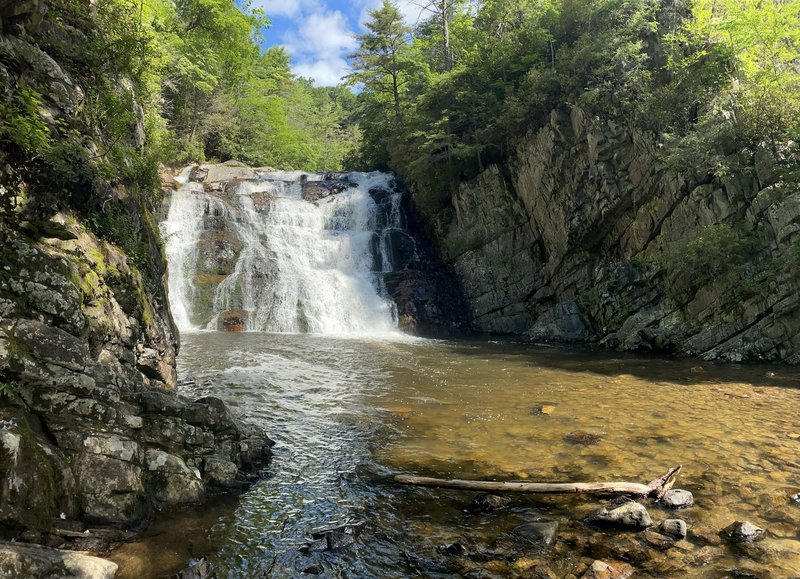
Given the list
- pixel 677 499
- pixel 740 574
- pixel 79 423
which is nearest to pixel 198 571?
pixel 79 423

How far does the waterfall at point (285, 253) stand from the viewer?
21641mm

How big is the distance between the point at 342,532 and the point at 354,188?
2684cm

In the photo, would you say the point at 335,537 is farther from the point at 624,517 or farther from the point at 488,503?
the point at 624,517

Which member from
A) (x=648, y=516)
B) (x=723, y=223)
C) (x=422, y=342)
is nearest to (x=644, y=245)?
(x=723, y=223)

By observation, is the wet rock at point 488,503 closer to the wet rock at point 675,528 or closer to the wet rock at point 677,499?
the wet rock at point 675,528

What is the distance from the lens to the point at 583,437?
725 cm

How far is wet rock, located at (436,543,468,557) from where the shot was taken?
13.7 feet

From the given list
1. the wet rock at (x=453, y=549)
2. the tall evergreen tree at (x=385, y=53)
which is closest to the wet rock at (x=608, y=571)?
the wet rock at (x=453, y=549)

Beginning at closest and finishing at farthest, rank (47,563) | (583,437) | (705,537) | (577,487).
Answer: (47,563) < (705,537) < (577,487) < (583,437)

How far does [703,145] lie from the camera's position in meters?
15.8

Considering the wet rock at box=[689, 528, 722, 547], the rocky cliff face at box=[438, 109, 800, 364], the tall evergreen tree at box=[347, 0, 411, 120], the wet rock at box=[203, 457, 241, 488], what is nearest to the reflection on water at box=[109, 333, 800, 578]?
the wet rock at box=[689, 528, 722, 547]

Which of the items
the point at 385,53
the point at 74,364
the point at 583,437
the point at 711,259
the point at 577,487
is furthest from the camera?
the point at 385,53

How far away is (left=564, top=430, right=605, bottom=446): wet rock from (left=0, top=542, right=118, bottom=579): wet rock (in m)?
5.82

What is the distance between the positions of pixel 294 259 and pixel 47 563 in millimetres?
21727
